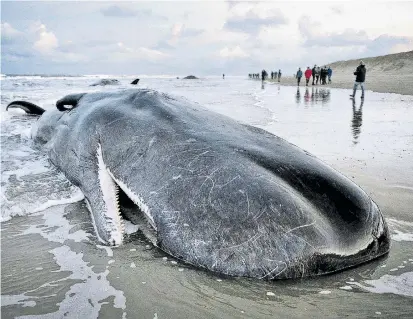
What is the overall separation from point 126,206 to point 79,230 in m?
0.51

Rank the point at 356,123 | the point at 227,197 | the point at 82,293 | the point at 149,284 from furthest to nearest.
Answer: the point at 356,123 → the point at 227,197 → the point at 149,284 → the point at 82,293

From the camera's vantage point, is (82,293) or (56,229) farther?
(56,229)

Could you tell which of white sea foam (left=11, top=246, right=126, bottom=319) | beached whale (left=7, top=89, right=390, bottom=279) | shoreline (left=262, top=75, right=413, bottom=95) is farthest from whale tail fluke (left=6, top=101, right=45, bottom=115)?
shoreline (left=262, top=75, right=413, bottom=95)

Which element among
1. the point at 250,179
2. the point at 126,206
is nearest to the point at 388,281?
the point at 250,179

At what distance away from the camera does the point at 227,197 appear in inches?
124

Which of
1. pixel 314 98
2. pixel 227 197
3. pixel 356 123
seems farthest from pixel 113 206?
pixel 314 98

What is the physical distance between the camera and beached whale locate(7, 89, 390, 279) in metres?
2.95

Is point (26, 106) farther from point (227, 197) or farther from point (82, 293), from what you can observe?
point (227, 197)

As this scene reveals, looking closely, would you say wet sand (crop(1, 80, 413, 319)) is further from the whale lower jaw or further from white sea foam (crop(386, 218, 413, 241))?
the whale lower jaw

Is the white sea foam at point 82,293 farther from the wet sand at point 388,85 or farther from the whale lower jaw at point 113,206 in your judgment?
the wet sand at point 388,85

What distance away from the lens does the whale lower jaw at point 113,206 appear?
11.9ft

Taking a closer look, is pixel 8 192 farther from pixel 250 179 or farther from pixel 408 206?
pixel 408 206

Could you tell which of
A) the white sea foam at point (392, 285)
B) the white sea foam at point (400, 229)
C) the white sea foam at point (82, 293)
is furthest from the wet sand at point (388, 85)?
the white sea foam at point (82, 293)

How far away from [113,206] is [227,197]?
125 cm
